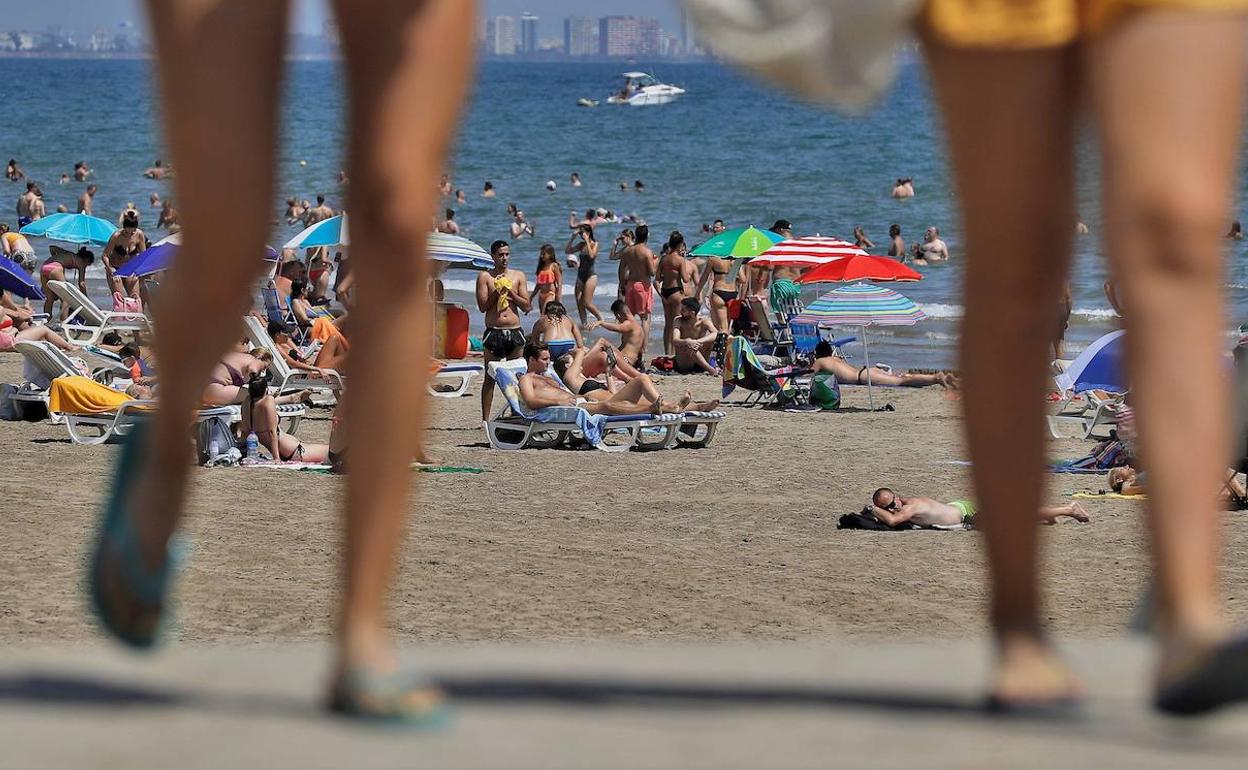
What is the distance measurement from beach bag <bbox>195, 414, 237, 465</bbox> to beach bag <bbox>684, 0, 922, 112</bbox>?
11405mm

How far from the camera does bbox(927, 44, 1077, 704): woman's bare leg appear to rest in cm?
214

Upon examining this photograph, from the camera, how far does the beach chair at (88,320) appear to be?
69.7 ft

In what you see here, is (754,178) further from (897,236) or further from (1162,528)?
(1162,528)

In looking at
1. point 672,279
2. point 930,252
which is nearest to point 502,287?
point 672,279

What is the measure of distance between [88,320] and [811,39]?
68.3ft

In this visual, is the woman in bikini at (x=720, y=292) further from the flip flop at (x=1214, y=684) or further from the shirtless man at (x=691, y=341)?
the flip flop at (x=1214, y=684)

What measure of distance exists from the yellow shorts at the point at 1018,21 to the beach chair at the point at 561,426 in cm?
1252

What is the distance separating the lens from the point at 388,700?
2.09 meters

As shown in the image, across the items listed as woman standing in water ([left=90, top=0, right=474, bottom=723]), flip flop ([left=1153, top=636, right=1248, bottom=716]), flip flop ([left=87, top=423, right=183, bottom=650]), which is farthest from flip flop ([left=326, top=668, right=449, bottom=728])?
flip flop ([left=1153, top=636, right=1248, bottom=716])

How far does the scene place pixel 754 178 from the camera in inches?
2623

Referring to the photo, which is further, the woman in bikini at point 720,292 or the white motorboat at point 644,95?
the white motorboat at point 644,95

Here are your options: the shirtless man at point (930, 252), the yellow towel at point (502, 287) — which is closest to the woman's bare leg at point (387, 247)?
the yellow towel at point (502, 287)

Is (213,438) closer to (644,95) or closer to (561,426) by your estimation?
(561,426)

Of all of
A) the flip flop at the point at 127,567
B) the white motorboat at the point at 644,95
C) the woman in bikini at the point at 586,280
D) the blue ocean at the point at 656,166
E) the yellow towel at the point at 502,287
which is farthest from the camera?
the white motorboat at the point at 644,95
